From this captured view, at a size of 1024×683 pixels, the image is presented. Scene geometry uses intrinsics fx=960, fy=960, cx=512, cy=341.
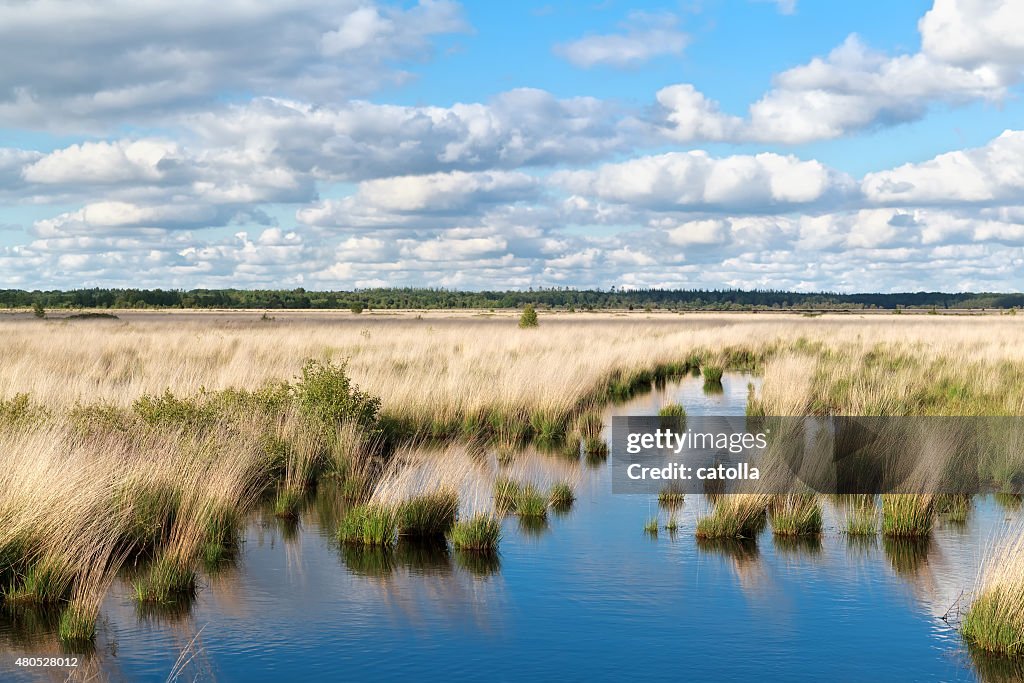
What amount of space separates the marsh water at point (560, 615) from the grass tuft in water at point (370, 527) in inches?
7.8

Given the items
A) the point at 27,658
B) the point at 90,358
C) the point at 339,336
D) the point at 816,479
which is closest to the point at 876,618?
the point at 816,479

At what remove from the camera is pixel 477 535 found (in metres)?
9.97

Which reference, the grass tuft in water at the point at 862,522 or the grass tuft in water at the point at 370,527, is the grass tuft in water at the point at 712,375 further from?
the grass tuft in water at the point at 370,527

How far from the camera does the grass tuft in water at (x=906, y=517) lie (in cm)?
1070

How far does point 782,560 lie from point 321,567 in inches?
181

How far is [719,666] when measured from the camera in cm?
704

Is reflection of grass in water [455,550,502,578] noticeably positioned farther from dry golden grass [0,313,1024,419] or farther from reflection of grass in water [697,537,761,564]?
dry golden grass [0,313,1024,419]

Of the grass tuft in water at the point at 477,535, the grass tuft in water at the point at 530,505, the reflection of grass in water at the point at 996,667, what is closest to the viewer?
→ the reflection of grass in water at the point at 996,667

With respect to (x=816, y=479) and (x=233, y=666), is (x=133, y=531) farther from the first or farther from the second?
(x=816, y=479)

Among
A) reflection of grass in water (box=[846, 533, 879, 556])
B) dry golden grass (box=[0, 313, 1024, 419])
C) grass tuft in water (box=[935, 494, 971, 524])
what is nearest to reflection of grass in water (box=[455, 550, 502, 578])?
reflection of grass in water (box=[846, 533, 879, 556])

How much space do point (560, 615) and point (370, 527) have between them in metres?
2.87

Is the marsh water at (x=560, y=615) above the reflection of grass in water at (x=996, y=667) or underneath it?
above

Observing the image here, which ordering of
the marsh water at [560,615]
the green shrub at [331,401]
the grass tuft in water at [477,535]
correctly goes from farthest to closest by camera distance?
the green shrub at [331,401] < the grass tuft in water at [477,535] < the marsh water at [560,615]

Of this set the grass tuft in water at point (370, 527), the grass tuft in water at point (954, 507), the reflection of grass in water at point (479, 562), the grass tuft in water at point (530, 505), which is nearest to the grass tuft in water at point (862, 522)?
the grass tuft in water at point (954, 507)
